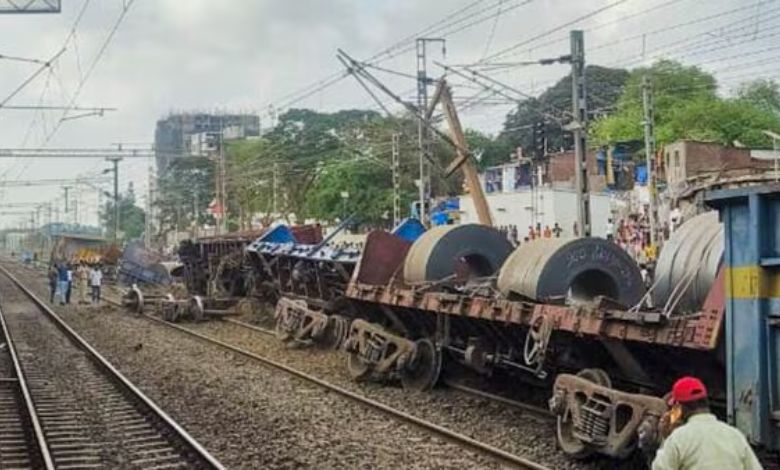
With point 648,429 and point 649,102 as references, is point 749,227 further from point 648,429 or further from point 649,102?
point 649,102

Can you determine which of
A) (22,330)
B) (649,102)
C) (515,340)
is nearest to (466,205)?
(649,102)

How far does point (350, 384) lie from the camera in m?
15.0

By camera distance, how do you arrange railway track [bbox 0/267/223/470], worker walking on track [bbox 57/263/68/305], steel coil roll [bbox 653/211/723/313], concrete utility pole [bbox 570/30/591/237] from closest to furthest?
steel coil roll [bbox 653/211/723/313], railway track [bbox 0/267/223/470], concrete utility pole [bbox 570/30/591/237], worker walking on track [bbox 57/263/68/305]

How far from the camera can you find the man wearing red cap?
4516 millimetres

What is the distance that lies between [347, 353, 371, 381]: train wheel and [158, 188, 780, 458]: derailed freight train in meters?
0.03

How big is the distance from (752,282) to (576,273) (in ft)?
12.8

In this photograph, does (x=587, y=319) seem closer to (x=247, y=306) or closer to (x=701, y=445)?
(x=701, y=445)

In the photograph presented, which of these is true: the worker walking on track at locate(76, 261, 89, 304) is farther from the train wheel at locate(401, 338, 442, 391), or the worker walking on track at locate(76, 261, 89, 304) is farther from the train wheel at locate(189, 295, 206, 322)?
the train wheel at locate(401, 338, 442, 391)

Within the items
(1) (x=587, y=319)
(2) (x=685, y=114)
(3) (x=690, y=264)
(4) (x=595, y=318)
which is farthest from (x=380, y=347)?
(2) (x=685, y=114)

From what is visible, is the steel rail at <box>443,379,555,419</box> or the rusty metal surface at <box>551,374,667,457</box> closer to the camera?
the rusty metal surface at <box>551,374,667,457</box>

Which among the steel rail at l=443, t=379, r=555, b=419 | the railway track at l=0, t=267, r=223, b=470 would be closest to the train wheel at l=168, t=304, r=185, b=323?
the railway track at l=0, t=267, r=223, b=470

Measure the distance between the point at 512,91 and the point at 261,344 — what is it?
7.90m

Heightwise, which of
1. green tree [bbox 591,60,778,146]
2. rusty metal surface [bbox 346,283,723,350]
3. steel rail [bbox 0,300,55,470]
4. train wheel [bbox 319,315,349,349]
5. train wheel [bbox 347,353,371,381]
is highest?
green tree [bbox 591,60,778,146]

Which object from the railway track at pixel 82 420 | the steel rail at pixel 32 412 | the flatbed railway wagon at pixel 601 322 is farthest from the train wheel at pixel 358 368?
the steel rail at pixel 32 412
